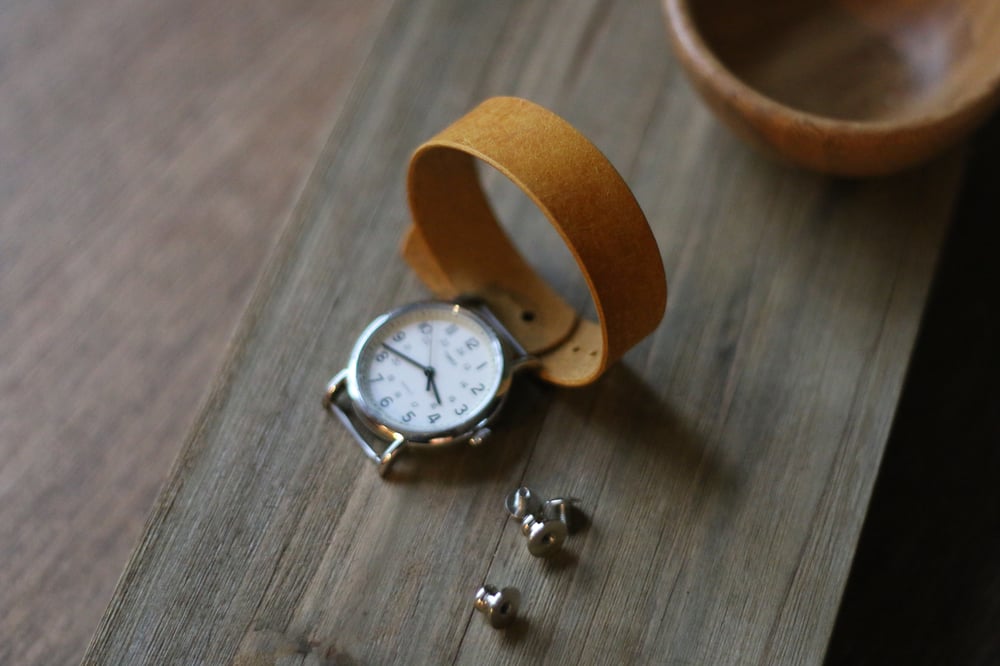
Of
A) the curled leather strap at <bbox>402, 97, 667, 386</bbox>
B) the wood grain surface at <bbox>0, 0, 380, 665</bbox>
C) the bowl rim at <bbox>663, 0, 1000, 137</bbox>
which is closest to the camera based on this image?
the curled leather strap at <bbox>402, 97, 667, 386</bbox>

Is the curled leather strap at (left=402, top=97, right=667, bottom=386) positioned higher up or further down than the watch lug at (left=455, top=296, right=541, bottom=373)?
higher up

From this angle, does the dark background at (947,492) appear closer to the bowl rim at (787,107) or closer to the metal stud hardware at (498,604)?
the bowl rim at (787,107)

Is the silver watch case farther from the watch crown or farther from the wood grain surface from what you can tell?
the wood grain surface

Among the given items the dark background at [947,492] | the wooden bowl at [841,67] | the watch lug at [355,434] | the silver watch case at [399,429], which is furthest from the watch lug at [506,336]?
the dark background at [947,492]

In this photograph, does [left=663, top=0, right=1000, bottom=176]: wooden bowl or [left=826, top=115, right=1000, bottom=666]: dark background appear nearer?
[left=663, top=0, right=1000, bottom=176]: wooden bowl

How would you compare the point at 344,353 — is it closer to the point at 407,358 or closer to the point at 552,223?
the point at 407,358

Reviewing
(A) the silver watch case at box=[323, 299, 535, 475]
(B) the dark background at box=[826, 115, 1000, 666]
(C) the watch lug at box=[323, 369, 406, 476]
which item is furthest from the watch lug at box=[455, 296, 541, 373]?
(B) the dark background at box=[826, 115, 1000, 666]
